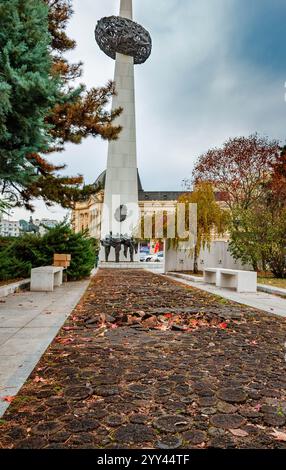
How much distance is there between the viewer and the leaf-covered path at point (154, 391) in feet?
7.27

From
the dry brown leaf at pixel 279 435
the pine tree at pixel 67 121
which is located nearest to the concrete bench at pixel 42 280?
the pine tree at pixel 67 121

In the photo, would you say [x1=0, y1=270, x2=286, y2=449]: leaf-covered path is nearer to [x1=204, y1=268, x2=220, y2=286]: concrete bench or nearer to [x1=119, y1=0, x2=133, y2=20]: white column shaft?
[x1=204, y1=268, x2=220, y2=286]: concrete bench

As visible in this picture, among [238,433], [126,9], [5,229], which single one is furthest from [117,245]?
[238,433]

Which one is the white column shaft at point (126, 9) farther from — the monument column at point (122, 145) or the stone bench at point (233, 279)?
the stone bench at point (233, 279)

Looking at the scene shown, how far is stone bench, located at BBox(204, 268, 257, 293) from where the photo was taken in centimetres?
1121

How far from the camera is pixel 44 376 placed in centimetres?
332

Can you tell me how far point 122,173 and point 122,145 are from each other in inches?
95.8

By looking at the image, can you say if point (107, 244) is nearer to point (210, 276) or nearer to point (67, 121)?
point (210, 276)

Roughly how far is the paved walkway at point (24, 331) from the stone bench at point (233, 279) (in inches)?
193

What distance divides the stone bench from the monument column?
60.0 feet

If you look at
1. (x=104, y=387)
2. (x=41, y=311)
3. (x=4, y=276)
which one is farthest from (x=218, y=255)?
(x=104, y=387)

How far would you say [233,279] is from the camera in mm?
12141

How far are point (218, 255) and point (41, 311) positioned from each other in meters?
15.4
